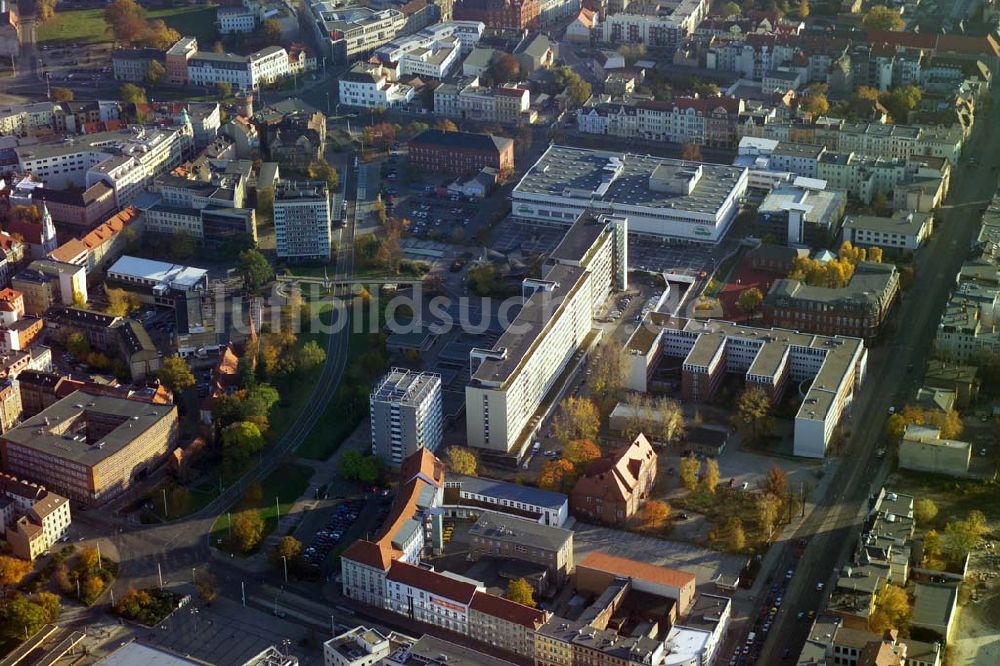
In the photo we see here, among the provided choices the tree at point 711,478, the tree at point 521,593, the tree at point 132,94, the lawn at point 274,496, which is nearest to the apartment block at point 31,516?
the lawn at point 274,496

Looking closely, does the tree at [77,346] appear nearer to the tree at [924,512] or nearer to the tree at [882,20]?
the tree at [924,512]

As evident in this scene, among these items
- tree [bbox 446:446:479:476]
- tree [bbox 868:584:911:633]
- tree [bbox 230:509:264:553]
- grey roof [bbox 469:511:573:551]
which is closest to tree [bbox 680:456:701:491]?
grey roof [bbox 469:511:573:551]

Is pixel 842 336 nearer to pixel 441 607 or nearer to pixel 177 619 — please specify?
pixel 441 607

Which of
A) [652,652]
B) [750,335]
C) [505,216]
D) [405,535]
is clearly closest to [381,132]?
[505,216]

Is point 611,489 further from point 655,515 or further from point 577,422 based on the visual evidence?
point 577,422

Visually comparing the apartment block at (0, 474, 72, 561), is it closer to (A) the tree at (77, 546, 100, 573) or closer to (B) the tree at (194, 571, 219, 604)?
(A) the tree at (77, 546, 100, 573)
